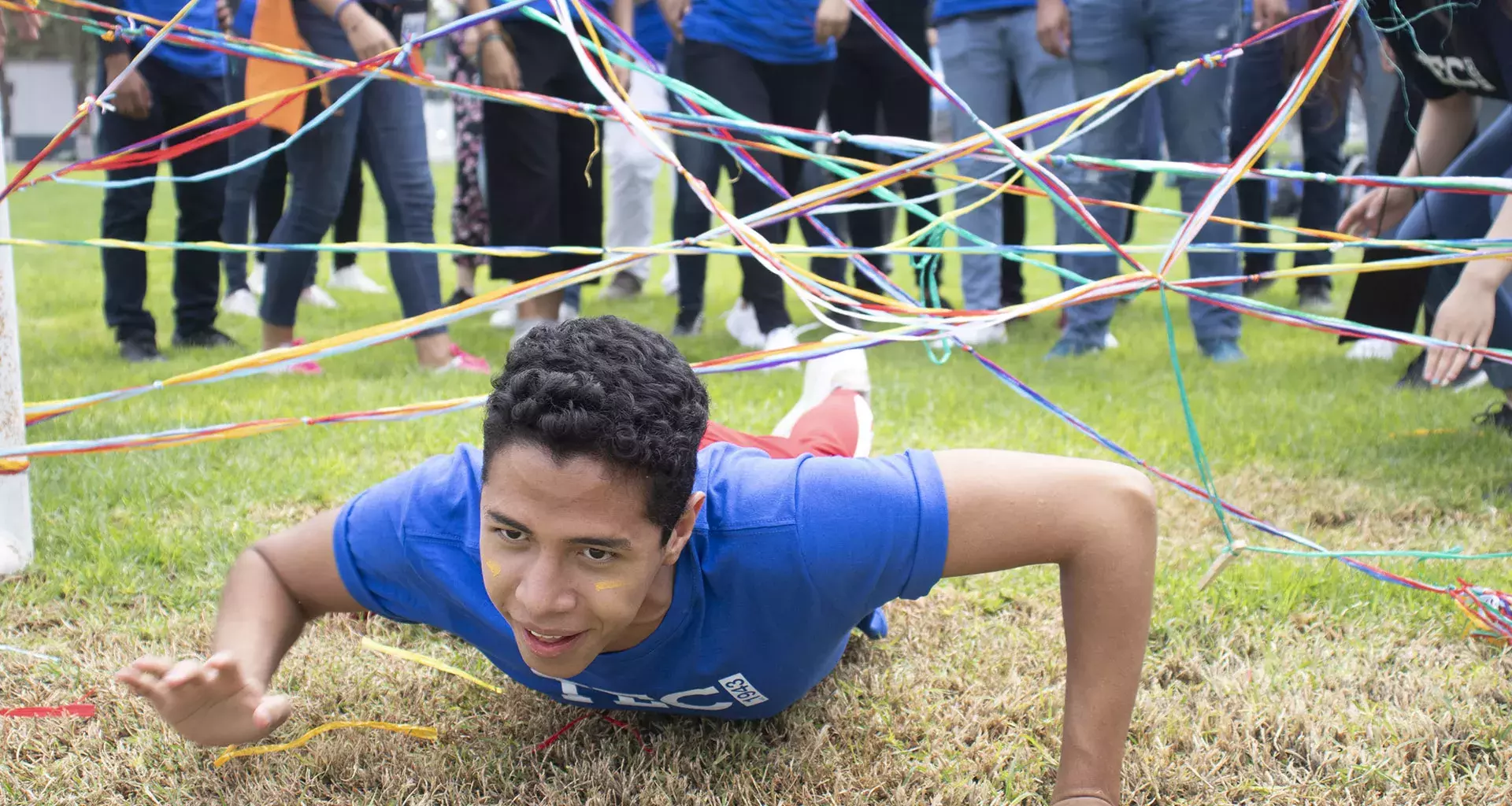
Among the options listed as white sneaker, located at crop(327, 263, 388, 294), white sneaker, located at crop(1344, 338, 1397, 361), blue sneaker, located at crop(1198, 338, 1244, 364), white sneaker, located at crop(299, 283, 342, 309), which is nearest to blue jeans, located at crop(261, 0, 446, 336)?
white sneaker, located at crop(299, 283, 342, 309)

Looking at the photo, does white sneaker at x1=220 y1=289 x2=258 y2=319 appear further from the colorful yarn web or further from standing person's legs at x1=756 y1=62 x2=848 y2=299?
the colorful yarn web

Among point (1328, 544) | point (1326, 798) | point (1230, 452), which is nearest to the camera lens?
point (1326, 798)

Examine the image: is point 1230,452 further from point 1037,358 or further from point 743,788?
point 743,788

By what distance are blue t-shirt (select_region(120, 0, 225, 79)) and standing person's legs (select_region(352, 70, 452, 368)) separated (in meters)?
0.75

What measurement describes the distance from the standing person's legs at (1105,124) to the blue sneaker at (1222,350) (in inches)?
Result: 15.7

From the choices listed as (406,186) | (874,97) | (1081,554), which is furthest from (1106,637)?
(874,97)

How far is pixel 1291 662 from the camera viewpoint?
2148 millimetres

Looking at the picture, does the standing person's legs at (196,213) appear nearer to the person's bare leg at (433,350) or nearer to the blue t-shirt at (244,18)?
the blue t-shirt at (244,18)

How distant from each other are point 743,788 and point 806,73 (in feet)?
11.3

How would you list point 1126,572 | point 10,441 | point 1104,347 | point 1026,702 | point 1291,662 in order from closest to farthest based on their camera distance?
point 1126,572 → point 1026,702 → point 1291,662 → point 10,441 → point 1104,347

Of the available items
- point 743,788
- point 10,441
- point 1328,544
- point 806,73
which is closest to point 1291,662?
point 1328,544

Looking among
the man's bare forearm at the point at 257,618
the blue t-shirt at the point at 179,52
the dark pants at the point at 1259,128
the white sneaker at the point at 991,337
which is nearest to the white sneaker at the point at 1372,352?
the dark pants at the point at 1259,128

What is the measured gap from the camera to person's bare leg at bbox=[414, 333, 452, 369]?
4.38m

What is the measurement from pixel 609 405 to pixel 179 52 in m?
4.06
